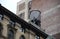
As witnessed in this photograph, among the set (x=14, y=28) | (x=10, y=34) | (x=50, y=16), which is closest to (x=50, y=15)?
(x=50, y=16)

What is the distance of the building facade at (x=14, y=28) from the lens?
1394 inches

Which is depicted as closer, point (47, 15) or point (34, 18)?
point (34, 18)

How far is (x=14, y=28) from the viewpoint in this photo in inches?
1453

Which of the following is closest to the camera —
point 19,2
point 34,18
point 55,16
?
point 34,18

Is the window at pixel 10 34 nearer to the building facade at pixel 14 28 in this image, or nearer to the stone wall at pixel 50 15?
the building facade at pixel 14 28

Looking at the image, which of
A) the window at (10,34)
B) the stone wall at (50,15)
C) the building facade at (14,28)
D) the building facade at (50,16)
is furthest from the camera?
the stone wall at (50,15)

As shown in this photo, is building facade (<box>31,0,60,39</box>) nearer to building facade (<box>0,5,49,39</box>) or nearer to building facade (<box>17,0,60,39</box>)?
building facade (<box>17,0,60,39</box>)

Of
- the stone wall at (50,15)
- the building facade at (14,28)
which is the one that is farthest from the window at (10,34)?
the stone wall at (50,15)

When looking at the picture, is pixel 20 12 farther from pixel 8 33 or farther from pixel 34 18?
pixel 8 33

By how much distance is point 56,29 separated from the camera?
48750 millimetres

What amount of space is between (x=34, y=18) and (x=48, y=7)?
626 cm

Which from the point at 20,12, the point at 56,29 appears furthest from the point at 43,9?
the point at 20,12

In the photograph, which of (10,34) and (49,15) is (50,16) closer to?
(49,15)

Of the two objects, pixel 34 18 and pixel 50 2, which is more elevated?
pixel 50 2
